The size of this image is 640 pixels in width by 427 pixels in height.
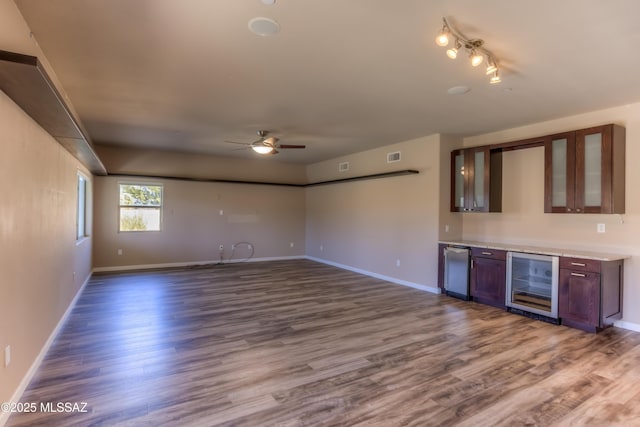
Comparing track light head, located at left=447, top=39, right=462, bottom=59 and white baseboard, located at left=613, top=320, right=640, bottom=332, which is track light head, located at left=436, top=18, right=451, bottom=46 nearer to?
track light head, located at left=447, top=39, right=462, bottom=59

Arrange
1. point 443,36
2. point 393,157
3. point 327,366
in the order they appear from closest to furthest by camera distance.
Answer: point 443,36 → point 327,366 → point 393,157

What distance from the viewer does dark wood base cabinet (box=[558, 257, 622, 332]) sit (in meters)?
3.84

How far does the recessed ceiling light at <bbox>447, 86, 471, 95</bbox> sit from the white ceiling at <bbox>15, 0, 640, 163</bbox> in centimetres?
9

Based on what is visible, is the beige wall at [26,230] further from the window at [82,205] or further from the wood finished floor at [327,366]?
the window at [82,205]

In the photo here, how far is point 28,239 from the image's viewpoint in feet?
8.87

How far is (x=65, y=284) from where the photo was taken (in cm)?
419

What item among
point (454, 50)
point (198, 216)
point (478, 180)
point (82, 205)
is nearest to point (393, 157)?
point (478, 180)

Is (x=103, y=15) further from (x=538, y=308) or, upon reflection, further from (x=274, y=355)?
(x=538, y=308)

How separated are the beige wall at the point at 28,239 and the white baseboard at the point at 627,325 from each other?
6134mm

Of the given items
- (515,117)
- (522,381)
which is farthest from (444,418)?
(515,117)

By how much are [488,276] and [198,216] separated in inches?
259

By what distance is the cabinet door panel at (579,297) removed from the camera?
3.85 meters

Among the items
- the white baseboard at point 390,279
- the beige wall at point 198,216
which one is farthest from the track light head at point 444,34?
the beige wall at point 198,216

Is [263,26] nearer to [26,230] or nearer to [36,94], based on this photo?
[36,94]
